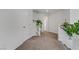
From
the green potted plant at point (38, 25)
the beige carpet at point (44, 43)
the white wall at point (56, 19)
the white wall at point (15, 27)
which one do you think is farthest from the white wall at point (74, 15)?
the white wall at point (15, 27)

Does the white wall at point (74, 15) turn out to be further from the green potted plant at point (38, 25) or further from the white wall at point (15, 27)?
the white wall at point (15, 27)

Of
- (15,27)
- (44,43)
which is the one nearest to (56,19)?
(44,43)

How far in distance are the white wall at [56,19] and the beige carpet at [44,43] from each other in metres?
0.12

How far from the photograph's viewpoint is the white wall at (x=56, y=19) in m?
2.08

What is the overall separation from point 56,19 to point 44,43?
0.50 metres

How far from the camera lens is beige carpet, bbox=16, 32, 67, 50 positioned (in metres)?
2.11

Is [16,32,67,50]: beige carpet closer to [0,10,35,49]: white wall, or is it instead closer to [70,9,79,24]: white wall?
[0,10,35,49]: white wall

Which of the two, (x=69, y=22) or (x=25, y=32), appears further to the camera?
(x=25, y=32)

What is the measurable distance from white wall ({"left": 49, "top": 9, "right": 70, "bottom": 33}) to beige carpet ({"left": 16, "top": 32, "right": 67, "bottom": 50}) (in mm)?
118
